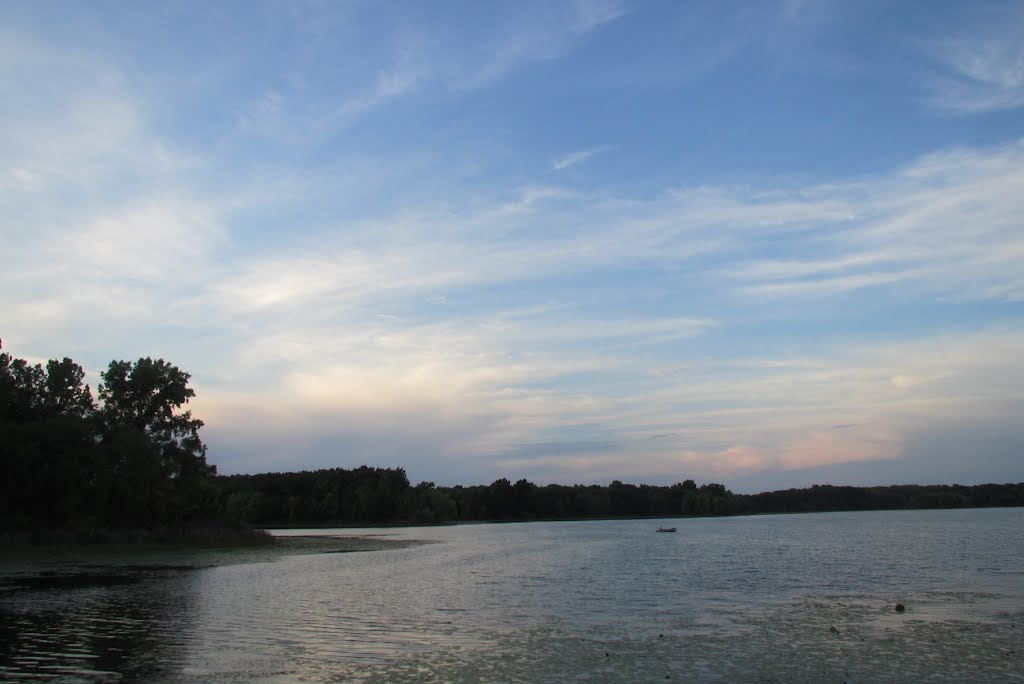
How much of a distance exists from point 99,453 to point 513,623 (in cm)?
5555

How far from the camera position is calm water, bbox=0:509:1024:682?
18688 millimetres

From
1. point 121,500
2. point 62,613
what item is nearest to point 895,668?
point 62,613

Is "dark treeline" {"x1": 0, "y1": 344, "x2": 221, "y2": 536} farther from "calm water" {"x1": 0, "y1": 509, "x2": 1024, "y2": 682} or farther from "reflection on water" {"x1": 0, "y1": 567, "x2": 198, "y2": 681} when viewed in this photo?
"reflection on water" {"x1": 0, "y1": 567, "x2": 198, "y2": 681}

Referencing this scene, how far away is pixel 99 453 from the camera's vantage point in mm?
68750

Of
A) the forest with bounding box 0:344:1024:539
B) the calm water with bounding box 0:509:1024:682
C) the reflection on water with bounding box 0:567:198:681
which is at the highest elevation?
the forest with bounding box 0:344:1024:539

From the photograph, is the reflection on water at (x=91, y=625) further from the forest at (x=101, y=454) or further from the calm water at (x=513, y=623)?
the forest at (x=101, y=454)

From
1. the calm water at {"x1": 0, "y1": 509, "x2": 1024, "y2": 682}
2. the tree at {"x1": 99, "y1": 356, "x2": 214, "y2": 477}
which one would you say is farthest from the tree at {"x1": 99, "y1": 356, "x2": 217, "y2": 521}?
the calm water at {"x1": 0, "y1": 509, "x2": 1024, "y2": 682}

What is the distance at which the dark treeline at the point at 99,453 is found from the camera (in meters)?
63.8

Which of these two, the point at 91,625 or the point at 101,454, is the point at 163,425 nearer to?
the point at 101,454

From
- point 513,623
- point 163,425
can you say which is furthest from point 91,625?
point 163,425

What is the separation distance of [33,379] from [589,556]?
53.8 metres

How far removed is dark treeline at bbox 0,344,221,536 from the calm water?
1624cm

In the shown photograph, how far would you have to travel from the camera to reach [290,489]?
195 meters

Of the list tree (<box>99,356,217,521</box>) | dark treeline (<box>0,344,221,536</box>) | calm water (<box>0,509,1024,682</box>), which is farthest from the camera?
tree (<box>99,356,217,521</box>)
